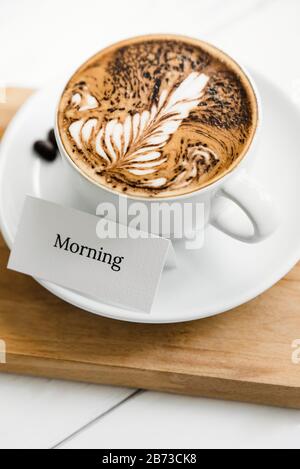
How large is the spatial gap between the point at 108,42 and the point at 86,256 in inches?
29.1

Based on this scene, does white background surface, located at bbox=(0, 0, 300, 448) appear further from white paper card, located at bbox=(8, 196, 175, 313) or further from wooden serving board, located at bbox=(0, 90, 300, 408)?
white paper card, located at bbox=(8, 196, 175, 313)

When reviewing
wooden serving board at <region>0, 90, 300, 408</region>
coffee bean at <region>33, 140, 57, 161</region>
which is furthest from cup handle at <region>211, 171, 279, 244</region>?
coffee bean at <region>33, 140, 57, 161</region>

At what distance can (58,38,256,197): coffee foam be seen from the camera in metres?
0.92

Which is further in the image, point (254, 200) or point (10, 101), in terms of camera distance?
point (10, 101)

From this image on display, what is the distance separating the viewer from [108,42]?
147 centimetres

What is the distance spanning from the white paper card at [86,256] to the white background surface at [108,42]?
27cm

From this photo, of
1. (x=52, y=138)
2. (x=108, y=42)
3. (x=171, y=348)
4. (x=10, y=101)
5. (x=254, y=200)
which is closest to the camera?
(x=254, y=200)

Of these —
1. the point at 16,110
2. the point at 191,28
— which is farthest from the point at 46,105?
the point at 191,28

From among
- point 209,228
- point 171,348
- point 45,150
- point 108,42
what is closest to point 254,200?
point 209,228

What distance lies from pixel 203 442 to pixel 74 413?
249 mm

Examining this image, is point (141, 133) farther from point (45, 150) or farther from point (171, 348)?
point (171, 348)

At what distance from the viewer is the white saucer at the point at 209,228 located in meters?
0.97

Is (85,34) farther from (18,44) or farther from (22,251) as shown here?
(22,251)

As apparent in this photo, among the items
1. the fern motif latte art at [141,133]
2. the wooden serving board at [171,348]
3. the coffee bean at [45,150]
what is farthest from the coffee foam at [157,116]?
the wooden serving board at [171,348]
